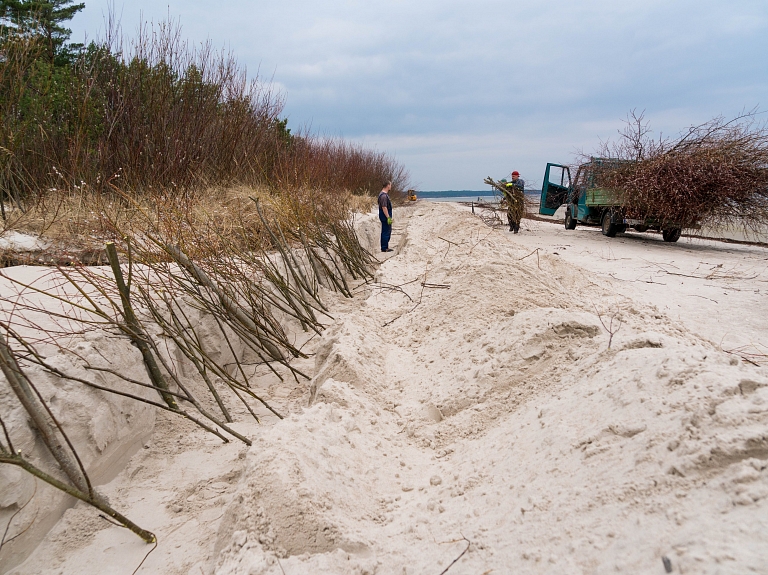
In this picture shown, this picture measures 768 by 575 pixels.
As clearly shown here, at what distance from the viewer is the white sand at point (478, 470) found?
1.41 metres

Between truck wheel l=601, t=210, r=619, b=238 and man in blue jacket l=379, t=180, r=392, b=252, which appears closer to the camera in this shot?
man in blue jacket l=379, t=180, r=392, b=252

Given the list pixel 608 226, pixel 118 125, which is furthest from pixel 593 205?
pixel 118 125

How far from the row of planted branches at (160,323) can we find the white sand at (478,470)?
30cm

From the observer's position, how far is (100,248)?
4.46m

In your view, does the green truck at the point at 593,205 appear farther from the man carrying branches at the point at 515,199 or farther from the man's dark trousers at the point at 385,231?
the man's dark trousers at the point at 385,231

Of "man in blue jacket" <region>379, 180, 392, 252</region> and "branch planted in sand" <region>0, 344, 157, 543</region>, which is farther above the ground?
"man in blue jacket" <region>379, 180, 392, 252</region>

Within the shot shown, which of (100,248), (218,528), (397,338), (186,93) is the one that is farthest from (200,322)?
(186,93)

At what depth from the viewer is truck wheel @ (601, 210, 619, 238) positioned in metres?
13.6

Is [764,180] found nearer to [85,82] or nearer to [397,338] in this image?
[397,338]

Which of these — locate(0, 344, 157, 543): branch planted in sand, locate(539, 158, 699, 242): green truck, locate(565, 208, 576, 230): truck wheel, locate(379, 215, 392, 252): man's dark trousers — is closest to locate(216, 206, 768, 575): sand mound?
locate(0, 344, 157, 543): branch planted in sand

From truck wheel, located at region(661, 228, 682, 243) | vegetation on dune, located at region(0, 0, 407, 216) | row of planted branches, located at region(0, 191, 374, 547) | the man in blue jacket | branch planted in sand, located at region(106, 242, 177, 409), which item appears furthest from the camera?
truck wheel, located at region(661, 228, 682, 243)

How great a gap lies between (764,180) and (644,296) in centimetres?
620

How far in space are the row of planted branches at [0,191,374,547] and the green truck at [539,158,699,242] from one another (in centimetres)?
880

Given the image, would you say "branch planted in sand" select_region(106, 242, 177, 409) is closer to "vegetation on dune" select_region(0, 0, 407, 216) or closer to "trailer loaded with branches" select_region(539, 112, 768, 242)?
"vegetation on dune" select_region(0, 0, 407, 216)
